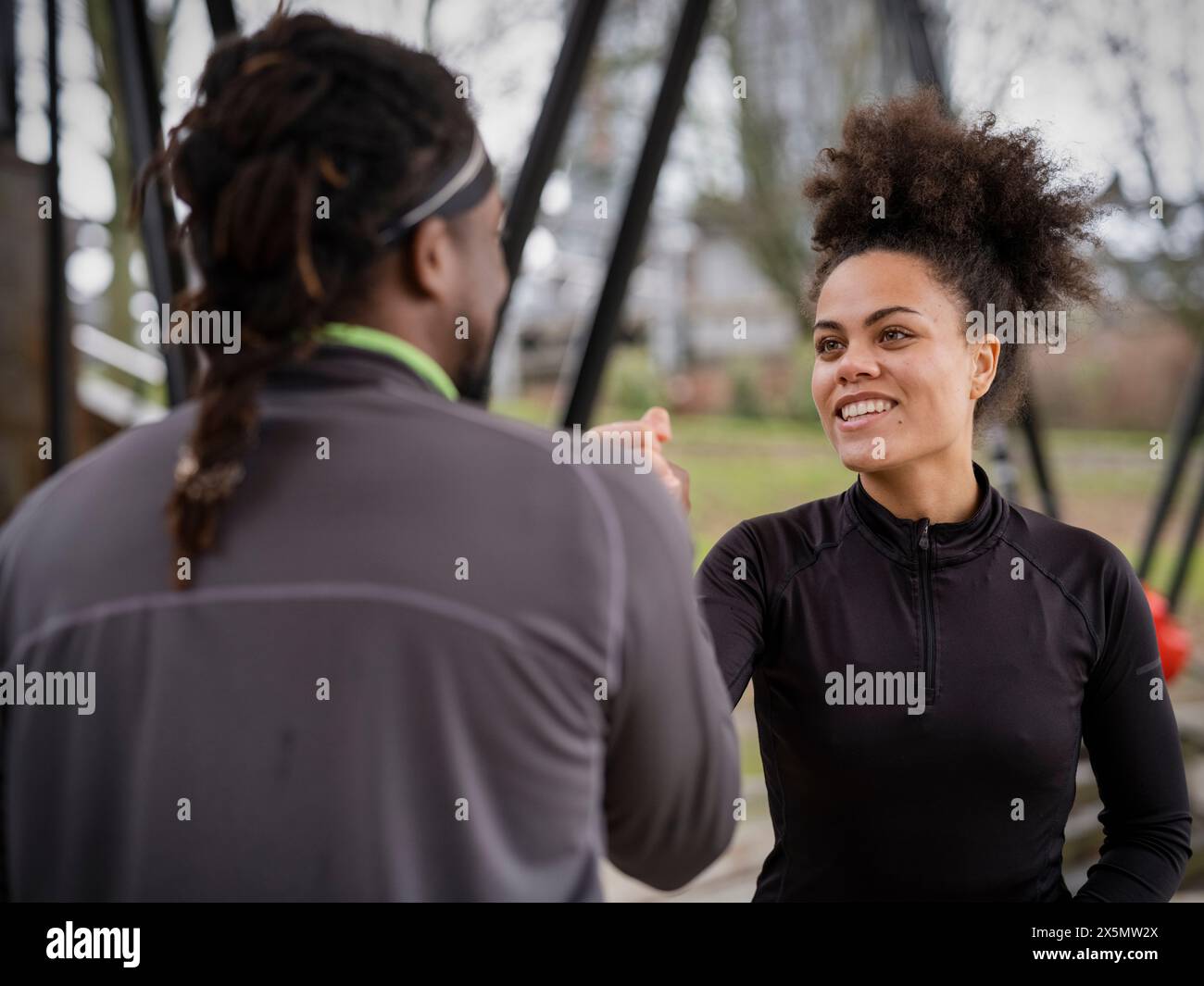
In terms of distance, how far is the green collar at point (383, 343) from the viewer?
31.3 inches

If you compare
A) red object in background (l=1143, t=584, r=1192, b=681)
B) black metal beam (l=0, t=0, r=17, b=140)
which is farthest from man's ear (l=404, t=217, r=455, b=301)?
black metal beam (l=0, t=0, r=17, b=140)

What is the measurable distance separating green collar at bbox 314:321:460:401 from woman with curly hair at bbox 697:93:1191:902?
1.57ft

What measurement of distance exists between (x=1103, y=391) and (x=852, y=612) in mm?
5134

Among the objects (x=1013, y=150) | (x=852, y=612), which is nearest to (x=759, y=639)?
(x=852, y=612)

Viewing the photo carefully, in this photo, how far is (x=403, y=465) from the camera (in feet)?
2.42

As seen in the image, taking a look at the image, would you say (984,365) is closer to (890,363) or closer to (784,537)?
(890,363)

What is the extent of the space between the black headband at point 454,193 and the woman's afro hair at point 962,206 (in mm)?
550

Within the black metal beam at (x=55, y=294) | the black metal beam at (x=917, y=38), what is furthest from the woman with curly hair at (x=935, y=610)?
the black metal beam at (x=55, y=294)

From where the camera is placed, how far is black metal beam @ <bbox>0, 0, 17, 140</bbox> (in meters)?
3.61

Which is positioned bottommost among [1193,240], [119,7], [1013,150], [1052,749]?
[1052,749]

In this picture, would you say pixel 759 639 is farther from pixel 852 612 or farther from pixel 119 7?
pixel 119 7

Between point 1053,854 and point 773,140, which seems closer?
point 1053,854

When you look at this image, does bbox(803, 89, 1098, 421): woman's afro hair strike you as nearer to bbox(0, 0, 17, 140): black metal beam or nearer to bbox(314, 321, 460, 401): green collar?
bbox(314, 321, 460, 401): green collar

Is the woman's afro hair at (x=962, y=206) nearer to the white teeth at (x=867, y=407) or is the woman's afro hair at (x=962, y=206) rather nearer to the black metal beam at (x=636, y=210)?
the white teeth at (x=867, y=407)
